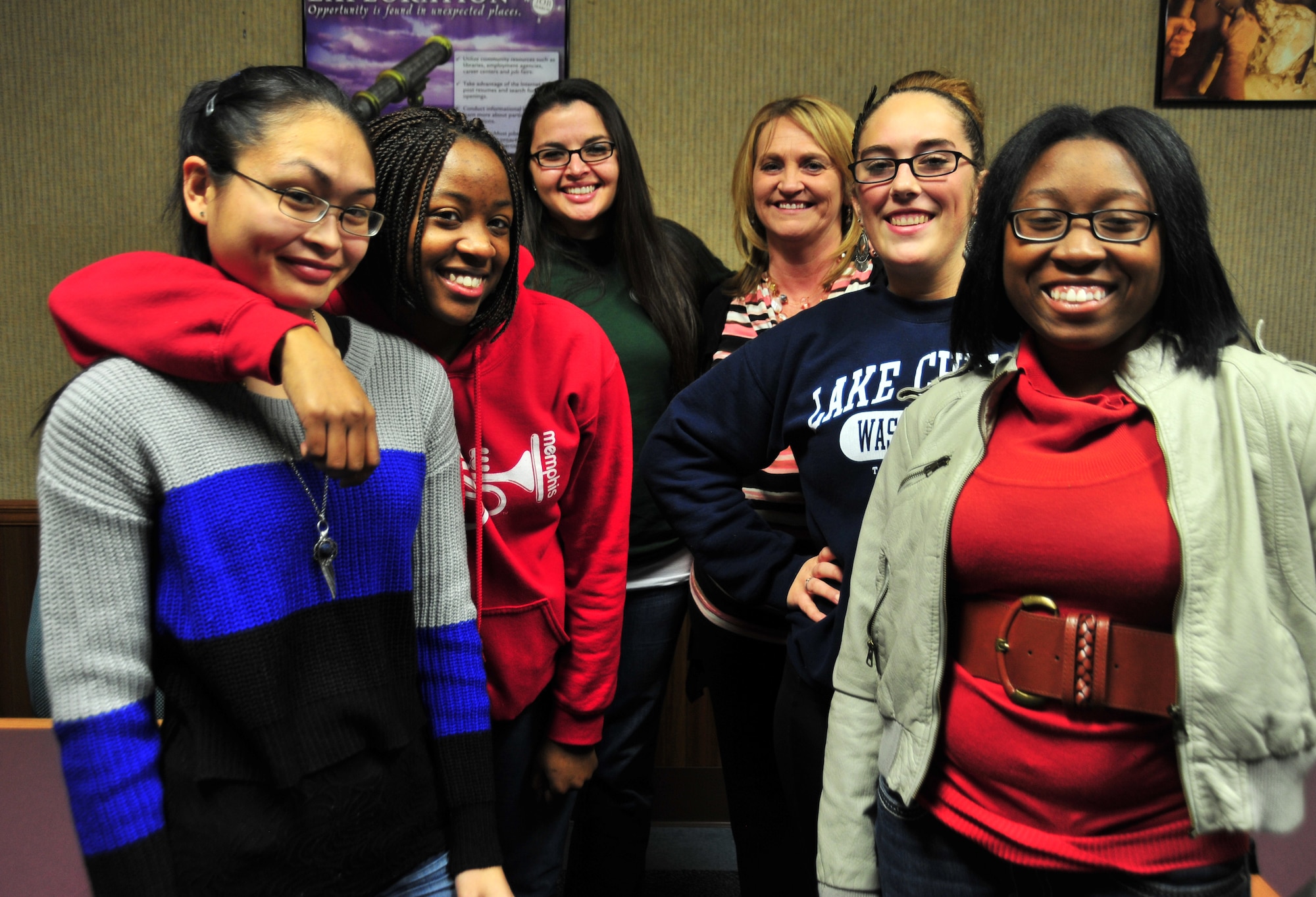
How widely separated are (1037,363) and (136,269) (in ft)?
3.19

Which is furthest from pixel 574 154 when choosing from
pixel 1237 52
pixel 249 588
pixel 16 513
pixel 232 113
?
pixel 16 513

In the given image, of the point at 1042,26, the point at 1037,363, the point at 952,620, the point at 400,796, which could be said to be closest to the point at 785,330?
the point at 1037,363

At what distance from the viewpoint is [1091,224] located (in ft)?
3.00

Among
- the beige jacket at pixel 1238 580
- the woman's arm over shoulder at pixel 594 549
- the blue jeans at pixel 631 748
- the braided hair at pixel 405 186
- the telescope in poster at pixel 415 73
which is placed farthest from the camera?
the telescope in poster at pixel 415 73

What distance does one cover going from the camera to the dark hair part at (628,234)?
1838mm

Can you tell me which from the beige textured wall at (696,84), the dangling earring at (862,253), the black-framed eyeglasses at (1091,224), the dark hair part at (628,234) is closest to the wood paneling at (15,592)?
the beige textured wall at (696,84)

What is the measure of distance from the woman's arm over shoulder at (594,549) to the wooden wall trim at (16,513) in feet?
6.31

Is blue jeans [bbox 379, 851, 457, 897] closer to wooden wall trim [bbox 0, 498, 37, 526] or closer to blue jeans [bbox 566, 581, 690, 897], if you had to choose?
blue jeans [bbox 566, 581, 690, 897]

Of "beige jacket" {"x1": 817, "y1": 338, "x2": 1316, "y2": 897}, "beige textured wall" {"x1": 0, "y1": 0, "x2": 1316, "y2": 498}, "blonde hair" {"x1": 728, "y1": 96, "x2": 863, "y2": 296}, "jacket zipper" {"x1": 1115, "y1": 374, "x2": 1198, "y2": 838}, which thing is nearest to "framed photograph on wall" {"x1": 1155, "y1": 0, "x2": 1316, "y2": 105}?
"beige textured wall" {"x1": 0, "y1": 0, "x2": 1316, "y2": 498}

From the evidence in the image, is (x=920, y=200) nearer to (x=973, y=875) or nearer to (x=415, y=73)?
(x=973, y=875)

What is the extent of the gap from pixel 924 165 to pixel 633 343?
27.2 inches

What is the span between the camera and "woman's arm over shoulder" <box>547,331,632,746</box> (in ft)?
4.58

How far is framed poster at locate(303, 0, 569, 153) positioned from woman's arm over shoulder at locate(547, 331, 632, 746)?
1.25 m

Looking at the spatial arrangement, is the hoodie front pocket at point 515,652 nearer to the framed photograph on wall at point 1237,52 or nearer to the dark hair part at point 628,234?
the dark hair part at point 628,234
